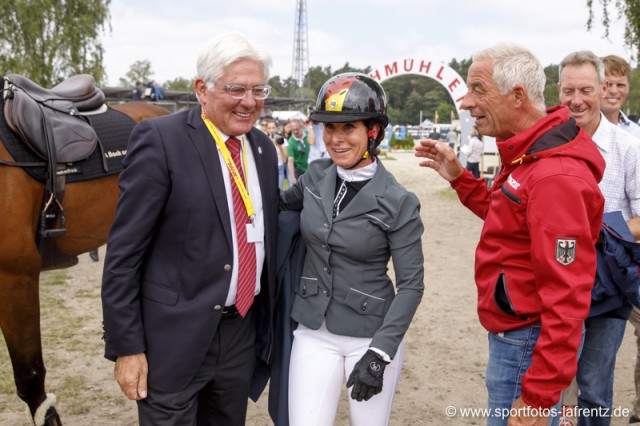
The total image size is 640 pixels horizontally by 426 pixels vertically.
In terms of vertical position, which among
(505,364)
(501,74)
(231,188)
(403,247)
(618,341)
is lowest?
(618,341)

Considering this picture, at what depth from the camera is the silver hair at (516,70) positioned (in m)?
2.13

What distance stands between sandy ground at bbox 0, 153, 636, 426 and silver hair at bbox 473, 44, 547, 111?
258 cm

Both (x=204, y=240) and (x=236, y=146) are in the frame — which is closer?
(x=204, y=240)

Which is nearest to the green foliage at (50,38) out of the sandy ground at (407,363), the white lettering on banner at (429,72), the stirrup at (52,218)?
the white lettering on banner at (429,72)

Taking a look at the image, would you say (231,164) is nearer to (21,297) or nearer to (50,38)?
(21,297)

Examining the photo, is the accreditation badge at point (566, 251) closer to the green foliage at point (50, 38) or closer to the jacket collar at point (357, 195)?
the jacket collar at point (357, 195)

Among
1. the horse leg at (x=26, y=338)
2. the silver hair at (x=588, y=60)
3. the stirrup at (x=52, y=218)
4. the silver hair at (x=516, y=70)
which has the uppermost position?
the silver hair at (x=588, y=60)

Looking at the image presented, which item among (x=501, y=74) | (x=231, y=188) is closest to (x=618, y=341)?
(x=501, y=74)

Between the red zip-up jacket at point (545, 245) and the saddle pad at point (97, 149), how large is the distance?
9.14ft

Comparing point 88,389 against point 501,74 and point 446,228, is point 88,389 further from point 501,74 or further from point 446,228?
point 446,228

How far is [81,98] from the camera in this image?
446cm

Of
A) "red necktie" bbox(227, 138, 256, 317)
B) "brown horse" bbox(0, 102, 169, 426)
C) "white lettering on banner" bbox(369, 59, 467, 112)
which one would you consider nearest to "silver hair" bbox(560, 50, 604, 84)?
"red necktie" bbox(227, 138, 256, 317)

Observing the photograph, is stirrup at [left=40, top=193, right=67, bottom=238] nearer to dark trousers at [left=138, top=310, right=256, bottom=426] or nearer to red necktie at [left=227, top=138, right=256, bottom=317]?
dark trousers at [left=138, top=310, right=256, bottom=426]

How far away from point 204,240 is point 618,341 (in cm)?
227
